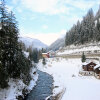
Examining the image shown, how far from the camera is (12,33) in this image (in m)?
27.2

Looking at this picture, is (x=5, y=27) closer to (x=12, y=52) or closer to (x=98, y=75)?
(x=12, y=52)

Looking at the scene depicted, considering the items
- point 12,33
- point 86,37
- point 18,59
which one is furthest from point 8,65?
point 86,37

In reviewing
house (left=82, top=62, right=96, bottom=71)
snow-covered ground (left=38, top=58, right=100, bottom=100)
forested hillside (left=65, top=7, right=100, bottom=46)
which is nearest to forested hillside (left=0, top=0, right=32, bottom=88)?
snow-covered ground (left=38, top=58, right=100, bottom=100)

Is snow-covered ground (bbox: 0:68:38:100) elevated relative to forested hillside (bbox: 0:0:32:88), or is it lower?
lower

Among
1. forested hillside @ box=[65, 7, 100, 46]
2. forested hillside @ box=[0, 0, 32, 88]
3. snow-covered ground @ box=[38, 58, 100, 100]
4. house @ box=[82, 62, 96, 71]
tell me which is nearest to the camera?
snow-covered ground @ box=[38, 58, 100, 100]

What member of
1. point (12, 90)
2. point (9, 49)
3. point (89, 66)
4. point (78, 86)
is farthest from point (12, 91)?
point (89, 66)

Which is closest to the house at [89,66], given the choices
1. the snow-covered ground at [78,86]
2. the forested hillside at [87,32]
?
Answer: the snow-covered ground at [78,86]

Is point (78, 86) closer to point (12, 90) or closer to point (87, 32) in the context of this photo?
point (12, 90)

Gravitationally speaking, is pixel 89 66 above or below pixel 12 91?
above

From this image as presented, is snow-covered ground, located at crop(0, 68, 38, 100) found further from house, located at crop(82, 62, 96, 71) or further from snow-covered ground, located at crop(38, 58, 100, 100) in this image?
house, located at crop(82, 62, 96, 71)

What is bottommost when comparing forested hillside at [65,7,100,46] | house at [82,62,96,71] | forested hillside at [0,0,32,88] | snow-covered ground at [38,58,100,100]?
snow-covered ground at [38,58,100,100]

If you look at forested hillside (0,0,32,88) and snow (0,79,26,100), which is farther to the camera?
forested hillside (0,0,32,88)

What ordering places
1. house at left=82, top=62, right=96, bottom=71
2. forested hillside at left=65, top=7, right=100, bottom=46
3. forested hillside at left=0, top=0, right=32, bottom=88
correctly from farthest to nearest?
forested hillside at left=65, top=7, right=100, bottom=46
house at left=82, top=62, right=96, bottom=71
forested hillside at left=0, top=0, right=32, bottom=88

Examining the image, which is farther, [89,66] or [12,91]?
[89,66]
